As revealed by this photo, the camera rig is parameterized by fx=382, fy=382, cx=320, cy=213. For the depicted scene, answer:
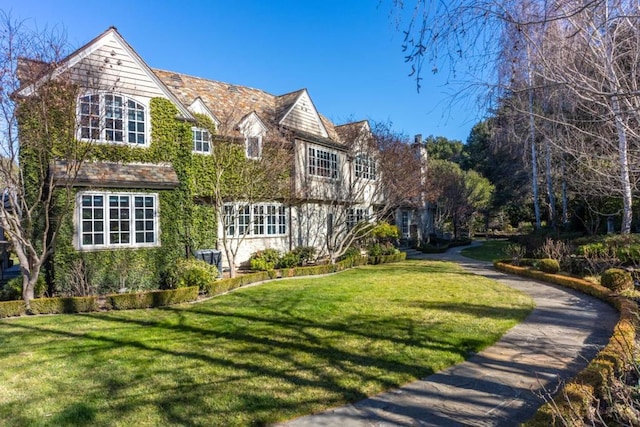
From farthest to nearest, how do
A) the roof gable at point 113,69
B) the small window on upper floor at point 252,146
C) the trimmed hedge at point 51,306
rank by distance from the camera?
1. the small window on upper floor at point 252,146
2. the roof gable at point 113,69
3. the trimmed hedge at point 51,306

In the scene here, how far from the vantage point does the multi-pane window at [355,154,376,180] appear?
21.5 meters

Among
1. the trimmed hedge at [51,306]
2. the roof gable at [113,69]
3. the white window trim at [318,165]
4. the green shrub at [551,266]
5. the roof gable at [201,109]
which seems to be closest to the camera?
the trimmed hedge at [51,306]

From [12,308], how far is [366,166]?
56.7 ft

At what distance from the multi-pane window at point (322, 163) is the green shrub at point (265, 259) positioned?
16.1 feet

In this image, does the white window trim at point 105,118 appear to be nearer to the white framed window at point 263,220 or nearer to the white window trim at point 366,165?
the white framed window at point 263,220

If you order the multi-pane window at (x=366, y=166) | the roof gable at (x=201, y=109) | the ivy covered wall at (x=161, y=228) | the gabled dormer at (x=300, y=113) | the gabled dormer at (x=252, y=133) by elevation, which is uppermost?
the gabled dormer at (x=300, y=113)

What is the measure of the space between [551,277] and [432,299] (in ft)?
20.5

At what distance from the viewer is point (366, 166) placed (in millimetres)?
22484

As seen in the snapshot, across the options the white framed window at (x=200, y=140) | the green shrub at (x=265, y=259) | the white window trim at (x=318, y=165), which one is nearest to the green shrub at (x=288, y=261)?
the green shrub at (x=265, y=259)

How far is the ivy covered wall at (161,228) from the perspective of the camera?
12.6 m

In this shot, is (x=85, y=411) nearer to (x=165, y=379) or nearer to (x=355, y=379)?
(x=165, y=379)

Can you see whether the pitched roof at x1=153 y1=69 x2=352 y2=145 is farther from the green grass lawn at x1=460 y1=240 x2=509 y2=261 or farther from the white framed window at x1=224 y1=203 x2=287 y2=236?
the green grass lawn at x1=460 y1=240 x2=509 y2=261

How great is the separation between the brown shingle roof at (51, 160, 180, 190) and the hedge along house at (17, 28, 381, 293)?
0.03 meters

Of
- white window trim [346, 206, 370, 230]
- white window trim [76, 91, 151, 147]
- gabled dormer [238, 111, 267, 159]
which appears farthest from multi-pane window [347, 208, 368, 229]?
white window trim [76, 91, 151, 147]
